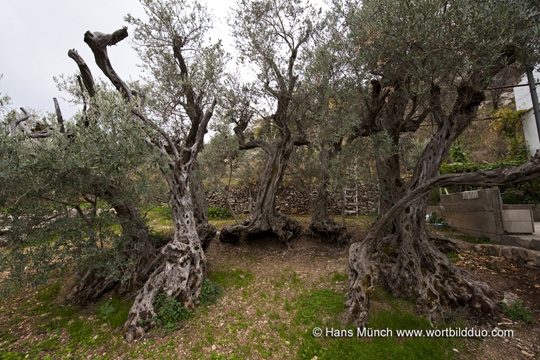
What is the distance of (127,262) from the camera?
239 inches

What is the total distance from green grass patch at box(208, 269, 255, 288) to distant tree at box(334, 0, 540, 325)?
309 centimetres

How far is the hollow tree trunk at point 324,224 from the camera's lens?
373 inches

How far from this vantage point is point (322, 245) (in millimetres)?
9656

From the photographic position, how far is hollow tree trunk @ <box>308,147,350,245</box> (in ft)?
31.1

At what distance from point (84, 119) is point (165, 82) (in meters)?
4.34

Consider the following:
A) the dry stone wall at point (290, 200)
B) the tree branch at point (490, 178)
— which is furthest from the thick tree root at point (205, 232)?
the dry stone wall at point (290, 200)

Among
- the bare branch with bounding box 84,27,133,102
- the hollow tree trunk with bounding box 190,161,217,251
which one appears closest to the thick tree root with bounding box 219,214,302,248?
the hollow tree trunk with bounding box 190,161,217,251

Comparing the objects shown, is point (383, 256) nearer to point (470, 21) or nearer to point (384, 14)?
point (470, 21)

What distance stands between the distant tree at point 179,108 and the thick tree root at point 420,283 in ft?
12.3

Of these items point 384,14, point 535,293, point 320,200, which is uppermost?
point 384,14

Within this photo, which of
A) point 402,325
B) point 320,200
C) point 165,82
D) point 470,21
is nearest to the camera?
point 470,21

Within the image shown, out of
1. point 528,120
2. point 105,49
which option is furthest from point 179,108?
point 528,120

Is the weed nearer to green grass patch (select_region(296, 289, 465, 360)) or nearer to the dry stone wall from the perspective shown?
green grass patch (select_region(296, 289, 465, 360))

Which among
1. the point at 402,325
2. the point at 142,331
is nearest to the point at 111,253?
the point at 142,331
